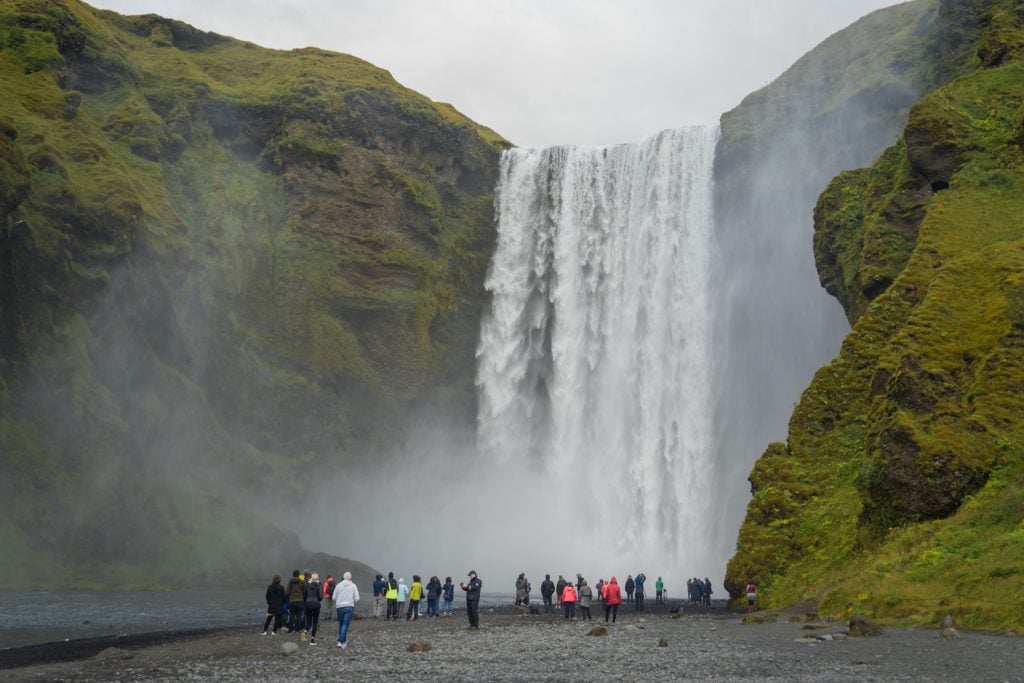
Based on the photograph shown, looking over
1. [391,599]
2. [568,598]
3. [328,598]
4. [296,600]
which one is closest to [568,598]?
[568,598]

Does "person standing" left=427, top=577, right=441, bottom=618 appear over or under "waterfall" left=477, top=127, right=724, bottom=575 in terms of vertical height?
under

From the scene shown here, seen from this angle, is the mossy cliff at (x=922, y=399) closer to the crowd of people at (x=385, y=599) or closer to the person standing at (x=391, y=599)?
Answer: the crowd of people at (x=385, y=599)

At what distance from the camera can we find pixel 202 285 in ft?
232

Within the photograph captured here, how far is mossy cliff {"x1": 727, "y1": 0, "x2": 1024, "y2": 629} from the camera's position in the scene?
80.7 ft

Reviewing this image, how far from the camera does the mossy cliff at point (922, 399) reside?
24609 mm

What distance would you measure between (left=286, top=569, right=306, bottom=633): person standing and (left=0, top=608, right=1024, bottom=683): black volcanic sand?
27.7 inches

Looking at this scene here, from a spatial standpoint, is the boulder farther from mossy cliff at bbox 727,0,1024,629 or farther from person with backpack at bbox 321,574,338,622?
person with backpack at bbox 321,574,338,622

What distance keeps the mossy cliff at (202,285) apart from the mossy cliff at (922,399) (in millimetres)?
35814

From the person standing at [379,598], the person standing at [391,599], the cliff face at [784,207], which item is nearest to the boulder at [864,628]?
the person standing at [391,599]

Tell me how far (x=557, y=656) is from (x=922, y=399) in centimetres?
1450

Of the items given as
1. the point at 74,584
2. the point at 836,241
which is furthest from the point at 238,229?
the point at 836,241

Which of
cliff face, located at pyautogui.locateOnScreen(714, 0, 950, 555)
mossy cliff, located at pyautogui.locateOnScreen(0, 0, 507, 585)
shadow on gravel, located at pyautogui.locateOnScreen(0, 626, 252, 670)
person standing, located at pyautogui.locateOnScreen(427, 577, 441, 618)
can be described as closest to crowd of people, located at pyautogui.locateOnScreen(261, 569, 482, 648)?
person standing, located at pyautogui.locateOnScreen(427, 577, 441, 618)

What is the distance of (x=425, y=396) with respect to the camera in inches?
3019

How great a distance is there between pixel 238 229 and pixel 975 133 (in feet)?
170
